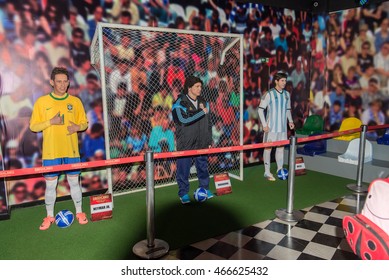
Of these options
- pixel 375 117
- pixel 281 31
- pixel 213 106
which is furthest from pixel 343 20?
pixel 213 106

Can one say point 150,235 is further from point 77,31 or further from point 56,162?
point 77,31

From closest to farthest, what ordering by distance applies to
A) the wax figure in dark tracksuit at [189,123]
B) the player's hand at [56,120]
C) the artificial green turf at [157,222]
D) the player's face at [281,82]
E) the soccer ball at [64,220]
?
1. the artificial green turf at [157,222]
2. the player's hand at [56,120]
3. the soccer ball at [64,220]
4. the wax figure in dark tracksuit at [189,123]
5. the player's face at [281,82]

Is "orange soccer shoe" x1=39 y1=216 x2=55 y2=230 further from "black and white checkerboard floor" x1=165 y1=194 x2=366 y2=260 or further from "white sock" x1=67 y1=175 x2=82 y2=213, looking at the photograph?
"black and white checkerboard floor" x1=165 y1=194 x2=366 y2=260

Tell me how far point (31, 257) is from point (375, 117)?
6.29 metres

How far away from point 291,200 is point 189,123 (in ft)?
5.35

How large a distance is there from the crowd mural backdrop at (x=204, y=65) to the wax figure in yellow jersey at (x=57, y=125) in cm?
99

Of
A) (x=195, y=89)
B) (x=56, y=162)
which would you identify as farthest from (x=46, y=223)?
(x=195, y=89)

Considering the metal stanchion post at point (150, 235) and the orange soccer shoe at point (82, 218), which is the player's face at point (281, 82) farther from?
the orange soccer shoe at point (82, 218)

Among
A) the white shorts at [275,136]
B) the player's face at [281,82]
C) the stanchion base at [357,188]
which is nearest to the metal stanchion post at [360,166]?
the stanchion base at [357,188]

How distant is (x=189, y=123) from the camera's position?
4.54 metres

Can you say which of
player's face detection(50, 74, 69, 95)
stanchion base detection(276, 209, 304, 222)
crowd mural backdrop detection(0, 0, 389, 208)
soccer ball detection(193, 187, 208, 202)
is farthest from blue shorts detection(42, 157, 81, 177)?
stanchion base detection(276, 209, 304, 222)

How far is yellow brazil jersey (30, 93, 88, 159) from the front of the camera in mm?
3744

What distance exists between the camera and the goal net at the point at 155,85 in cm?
510

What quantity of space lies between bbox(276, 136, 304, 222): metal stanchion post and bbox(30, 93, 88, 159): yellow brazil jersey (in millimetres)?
2566
